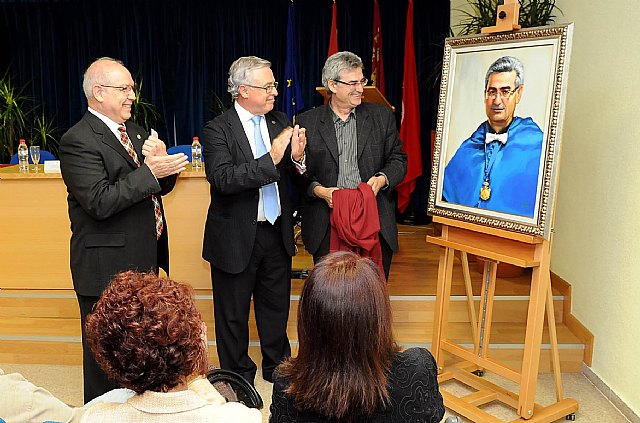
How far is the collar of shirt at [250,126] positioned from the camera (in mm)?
3076

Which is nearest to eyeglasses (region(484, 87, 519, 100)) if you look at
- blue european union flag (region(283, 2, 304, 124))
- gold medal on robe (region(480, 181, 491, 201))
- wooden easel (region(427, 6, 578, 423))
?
wooden easel (region(427, 6, 578, 423))

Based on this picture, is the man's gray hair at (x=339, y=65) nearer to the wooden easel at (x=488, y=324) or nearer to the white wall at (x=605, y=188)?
the wooden easel at (x=488, y=324)

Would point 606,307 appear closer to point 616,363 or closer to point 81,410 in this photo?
point 616,363

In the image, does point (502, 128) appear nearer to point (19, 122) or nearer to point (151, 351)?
point (151, 351)

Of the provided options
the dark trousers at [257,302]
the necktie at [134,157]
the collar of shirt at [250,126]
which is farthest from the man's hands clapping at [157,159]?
the dark trousers at [257,302]

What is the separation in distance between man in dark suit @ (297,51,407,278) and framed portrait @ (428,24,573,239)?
→ 260 millimetres

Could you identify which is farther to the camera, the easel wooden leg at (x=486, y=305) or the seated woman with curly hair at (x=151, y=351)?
the easel wooden leg at (x=486, y=305)

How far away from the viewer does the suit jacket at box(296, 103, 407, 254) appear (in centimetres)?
321

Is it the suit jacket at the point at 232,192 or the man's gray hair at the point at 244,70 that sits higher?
the man's gray hair at the point at 244,70

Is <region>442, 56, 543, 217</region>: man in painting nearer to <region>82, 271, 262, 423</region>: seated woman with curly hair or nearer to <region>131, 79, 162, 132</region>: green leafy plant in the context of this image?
<region>82, 271, 262, 423</region>: seated woman with curly hair

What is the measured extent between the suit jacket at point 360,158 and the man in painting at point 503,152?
1.28 feet

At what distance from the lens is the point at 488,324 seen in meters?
3.19

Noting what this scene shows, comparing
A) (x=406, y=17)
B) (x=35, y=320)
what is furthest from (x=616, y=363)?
(x=406, y=17)

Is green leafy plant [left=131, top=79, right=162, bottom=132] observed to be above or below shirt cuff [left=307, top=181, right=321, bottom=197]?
above
